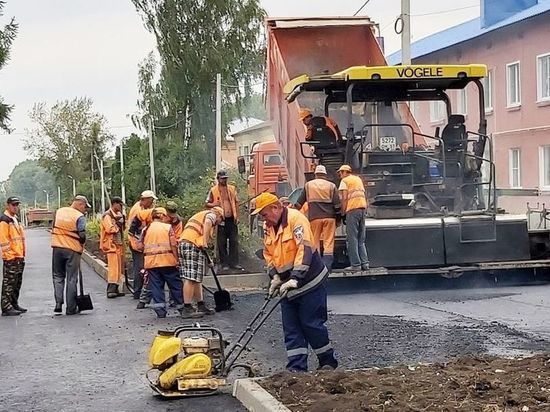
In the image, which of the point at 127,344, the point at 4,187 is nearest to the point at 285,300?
the point at 127,344

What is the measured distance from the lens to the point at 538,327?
9.77 m

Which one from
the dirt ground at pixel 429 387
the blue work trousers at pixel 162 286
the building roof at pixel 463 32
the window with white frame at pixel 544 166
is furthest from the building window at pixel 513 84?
the dirt ground at pixel 429 387

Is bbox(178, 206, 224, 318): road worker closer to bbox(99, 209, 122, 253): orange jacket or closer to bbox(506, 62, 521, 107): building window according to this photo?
bbox(99, 209, 122, 253): orange jacket

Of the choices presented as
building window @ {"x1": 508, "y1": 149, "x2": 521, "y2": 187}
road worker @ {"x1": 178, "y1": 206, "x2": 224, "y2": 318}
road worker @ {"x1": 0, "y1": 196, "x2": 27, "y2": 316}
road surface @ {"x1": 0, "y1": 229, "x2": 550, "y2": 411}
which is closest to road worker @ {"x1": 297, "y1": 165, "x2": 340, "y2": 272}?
road surface @ {"x1": 0, "y1": 229, "x2": 550, "y2": 411}

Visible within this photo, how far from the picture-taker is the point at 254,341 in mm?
9609

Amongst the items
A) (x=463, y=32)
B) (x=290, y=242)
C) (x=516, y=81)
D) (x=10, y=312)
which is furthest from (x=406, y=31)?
(x=463, y=32)

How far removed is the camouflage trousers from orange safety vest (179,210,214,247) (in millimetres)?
2767

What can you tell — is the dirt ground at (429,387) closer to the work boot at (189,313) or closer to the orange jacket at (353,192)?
the work boot at (189,313)

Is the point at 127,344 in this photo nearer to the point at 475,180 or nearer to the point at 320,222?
the point at 320,222

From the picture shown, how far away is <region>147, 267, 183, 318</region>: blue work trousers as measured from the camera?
12.0 m

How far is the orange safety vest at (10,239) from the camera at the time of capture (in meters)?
13.3

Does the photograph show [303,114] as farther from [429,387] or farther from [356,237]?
[429,387]

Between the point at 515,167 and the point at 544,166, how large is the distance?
1.92 metres

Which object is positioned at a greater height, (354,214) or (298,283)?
(354,214)
